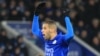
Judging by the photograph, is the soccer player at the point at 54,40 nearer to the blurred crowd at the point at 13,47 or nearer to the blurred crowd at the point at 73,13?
the blurred crowd at the point at 73,13

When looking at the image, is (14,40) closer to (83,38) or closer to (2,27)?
(2,27)

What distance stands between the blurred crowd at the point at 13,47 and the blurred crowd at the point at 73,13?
1.08 meters

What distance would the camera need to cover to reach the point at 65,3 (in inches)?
477

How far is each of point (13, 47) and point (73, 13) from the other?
1.91 meters

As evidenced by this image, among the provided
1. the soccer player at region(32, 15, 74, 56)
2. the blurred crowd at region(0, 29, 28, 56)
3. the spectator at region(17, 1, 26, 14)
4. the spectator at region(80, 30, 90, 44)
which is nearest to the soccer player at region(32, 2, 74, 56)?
the soccer player at region(32, 15, 74, 56)

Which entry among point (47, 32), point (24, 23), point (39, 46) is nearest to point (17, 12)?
point (24, 23)

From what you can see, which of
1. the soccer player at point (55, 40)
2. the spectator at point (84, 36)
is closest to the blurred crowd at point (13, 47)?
the spectator at point (84, 36)

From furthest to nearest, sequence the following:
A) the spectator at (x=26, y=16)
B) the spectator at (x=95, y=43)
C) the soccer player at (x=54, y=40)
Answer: the spectator at (x=26, y=16)
the spectator at (x=95, y=43)
the soccer player at (x=54, y=40)

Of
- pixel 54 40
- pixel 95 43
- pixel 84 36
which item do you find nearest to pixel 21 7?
pixel 84 36

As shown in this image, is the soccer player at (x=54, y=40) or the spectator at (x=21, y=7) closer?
the soccer player at (x=54, y=40)

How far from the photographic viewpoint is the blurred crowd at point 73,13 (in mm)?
11312

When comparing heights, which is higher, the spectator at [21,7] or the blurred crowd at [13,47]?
the spectator at [21,7]

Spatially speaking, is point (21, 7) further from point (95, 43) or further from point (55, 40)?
point (55, 40)

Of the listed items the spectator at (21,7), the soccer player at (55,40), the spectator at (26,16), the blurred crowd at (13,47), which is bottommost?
the blurred crowd at (13,47)
